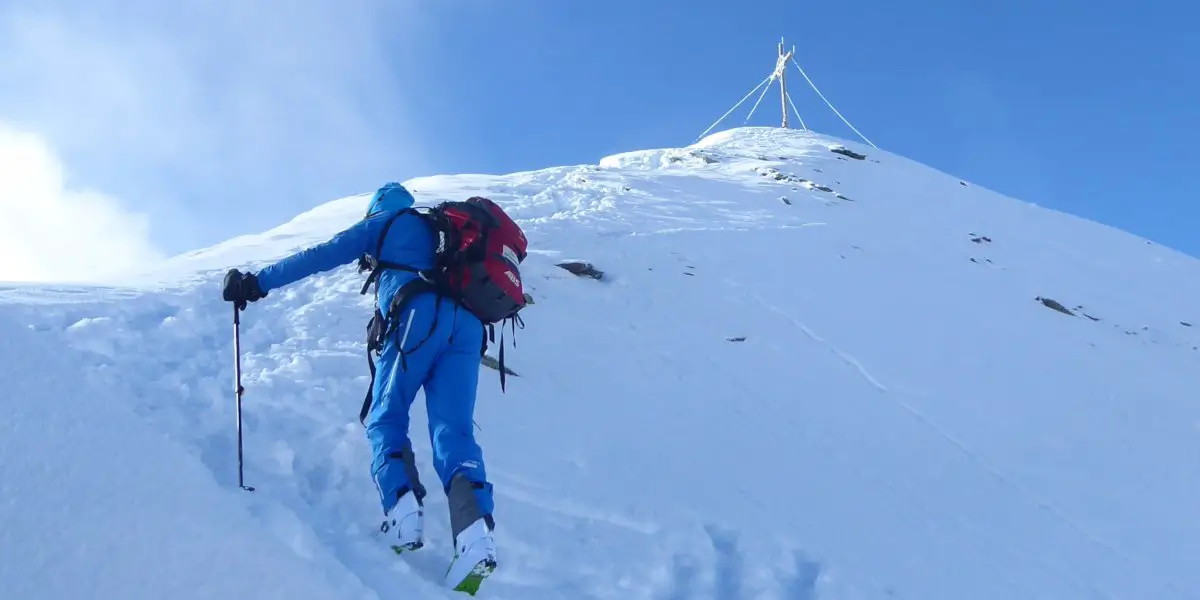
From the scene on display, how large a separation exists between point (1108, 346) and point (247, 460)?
1329 centimetres

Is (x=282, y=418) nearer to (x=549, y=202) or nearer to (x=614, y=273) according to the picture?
(x=614, y=273)

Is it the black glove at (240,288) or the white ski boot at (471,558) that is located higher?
the black glove at (240,288)

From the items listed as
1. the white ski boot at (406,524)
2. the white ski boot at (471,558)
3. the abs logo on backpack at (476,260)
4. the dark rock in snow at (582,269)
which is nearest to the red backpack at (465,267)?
the abs logo on backpack at (476,260)

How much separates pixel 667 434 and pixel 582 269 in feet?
15.8

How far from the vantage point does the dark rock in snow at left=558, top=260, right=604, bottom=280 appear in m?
11.0

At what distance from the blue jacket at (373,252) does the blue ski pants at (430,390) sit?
0.80 ft

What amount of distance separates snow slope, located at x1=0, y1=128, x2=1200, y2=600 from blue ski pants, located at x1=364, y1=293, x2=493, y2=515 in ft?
1.37

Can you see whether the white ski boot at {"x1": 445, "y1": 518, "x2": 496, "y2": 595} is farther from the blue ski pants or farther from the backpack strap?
the backpack strap

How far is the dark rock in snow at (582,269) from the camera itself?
11032 mm

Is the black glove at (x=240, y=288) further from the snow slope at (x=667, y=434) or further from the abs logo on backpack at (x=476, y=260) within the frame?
the abs logo on backpack at (x=476, y=260)

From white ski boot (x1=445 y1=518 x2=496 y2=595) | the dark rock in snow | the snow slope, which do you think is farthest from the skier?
the dark rock in snow

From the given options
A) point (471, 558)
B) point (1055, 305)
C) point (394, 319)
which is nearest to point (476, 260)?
point (394, 319)

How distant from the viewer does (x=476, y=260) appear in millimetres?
4090

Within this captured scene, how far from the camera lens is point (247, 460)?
167 inches
